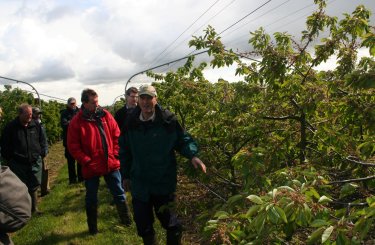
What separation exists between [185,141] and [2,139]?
12.6 ft

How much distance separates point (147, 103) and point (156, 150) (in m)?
0.51

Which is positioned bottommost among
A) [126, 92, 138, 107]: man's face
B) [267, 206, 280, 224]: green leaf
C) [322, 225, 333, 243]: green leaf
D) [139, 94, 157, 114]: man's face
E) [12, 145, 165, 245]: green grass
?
[12, 145, 165, 245]: green grass

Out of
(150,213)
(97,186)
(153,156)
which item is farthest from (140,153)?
(97,186)

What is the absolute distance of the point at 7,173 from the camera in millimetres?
2658

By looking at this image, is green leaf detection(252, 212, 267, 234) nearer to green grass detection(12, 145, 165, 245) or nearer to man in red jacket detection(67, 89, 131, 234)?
green grass detection(12, 145, 165, 245)

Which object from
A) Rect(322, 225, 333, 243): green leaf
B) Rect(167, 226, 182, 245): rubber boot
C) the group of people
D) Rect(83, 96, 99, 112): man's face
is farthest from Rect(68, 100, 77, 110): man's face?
Rect(322, 225, 333, 243): green leaf

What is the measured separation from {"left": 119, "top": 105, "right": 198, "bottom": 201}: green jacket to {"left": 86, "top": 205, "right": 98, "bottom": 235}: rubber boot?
182 centimetres

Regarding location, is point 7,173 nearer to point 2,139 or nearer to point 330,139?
point 330,139

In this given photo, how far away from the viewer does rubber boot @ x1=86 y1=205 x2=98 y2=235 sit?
225 inches

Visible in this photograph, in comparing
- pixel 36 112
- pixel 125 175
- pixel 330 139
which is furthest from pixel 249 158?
pixel 36 112

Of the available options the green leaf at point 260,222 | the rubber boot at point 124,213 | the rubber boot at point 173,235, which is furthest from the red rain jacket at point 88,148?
the green leaf at point 260,222

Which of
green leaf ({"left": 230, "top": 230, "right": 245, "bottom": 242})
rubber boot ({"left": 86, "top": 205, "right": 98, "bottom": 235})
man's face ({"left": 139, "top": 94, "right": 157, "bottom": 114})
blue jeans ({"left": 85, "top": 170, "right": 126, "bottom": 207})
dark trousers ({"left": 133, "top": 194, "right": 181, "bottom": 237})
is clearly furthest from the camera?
rubber boot ({"left": 86, "top": 205, "right": 98, "bottom": 235})

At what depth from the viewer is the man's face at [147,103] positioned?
3.92 metres

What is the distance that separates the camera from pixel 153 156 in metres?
4.02
